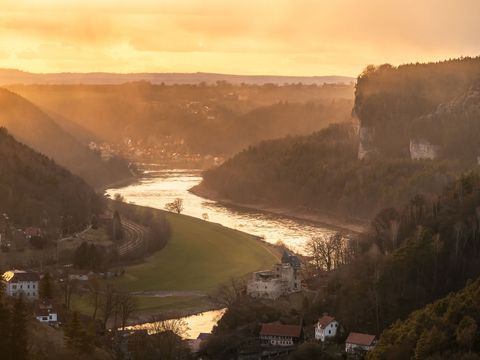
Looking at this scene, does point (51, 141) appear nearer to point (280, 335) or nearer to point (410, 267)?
point (410, 267)

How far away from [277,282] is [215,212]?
89.3 ft

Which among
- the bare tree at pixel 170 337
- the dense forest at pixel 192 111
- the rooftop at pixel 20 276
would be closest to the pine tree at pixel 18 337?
the bare tree at pixel 170 337

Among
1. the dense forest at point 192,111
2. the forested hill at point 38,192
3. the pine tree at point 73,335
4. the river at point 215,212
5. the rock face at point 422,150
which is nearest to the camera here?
A: the pine tree at point 73,335

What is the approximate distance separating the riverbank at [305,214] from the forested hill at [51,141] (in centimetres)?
1070

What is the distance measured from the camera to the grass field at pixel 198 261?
41375 millimetres

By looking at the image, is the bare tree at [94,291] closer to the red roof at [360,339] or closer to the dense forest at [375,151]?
the red roof at [360,339]

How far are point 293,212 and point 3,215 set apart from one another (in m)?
24.7

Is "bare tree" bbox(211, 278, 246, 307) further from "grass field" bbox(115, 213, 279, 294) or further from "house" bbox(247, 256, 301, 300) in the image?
"grass field" bbox(115, 213, 279, 294)

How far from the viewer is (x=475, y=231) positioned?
3559cm

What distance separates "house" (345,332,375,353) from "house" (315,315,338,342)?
100cm

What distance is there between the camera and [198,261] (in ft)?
149

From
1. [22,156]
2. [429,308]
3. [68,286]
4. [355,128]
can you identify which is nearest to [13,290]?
[68,286]

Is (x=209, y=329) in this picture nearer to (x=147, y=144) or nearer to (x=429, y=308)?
(x=429, y=308)

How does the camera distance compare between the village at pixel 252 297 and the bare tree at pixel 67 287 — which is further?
the bare tree at pixel 67 287
